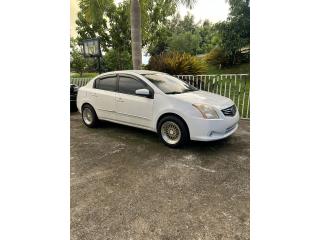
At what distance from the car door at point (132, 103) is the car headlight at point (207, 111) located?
3.24 feet

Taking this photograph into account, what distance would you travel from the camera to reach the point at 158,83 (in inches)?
193

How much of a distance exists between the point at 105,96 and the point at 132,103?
85 cm

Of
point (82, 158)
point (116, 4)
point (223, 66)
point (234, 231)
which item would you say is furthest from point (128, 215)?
point (116, 4)

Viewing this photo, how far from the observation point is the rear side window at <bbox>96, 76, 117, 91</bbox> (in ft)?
17.5

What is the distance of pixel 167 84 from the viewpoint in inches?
197

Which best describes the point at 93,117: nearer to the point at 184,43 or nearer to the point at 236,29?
the point at 236,29

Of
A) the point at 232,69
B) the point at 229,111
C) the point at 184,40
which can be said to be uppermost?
the point at 184,40

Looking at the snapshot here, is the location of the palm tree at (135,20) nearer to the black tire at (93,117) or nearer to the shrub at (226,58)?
the black tire at (93,117)

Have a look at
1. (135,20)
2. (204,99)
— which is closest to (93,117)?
(204,99)

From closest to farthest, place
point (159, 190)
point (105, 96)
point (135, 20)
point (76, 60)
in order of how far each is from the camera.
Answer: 1. point (159, 190)
2. point (105, 96)
3. point (135, 20)
4. point (76, 60)

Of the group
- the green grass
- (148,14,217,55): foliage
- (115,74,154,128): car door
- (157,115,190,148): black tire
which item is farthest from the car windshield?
(148,14,217,55): foliage

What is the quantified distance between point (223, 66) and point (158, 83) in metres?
11.7

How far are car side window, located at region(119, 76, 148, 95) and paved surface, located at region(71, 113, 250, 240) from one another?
108 centimetres
